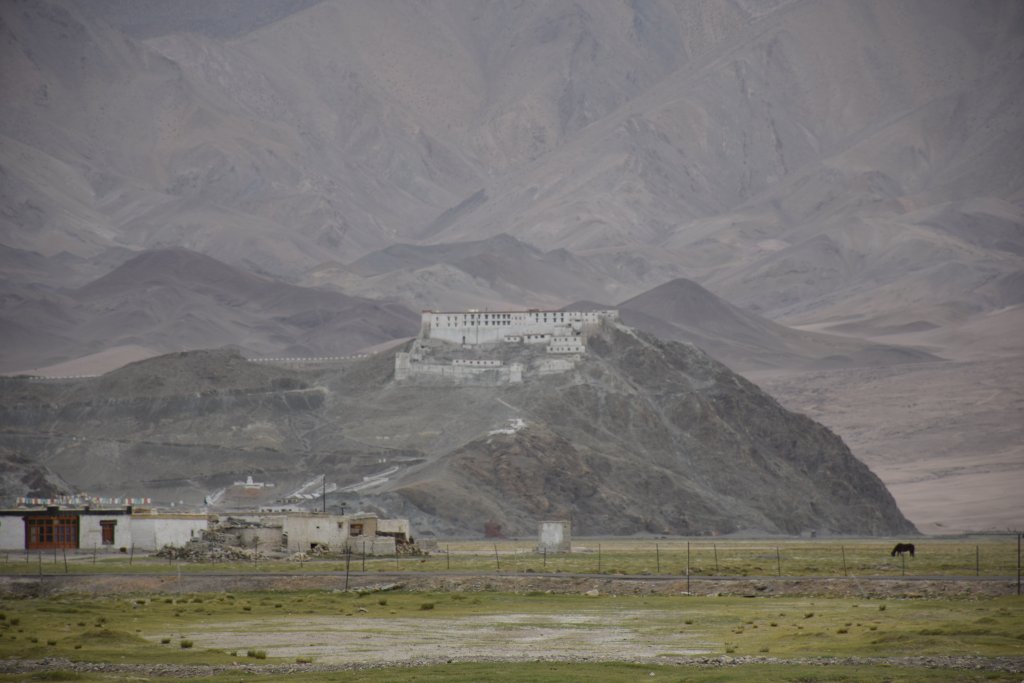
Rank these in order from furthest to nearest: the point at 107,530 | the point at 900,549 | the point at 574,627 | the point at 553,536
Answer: the point at 553,536, the point at 107,530, the point at 900,549, the point at 574,627

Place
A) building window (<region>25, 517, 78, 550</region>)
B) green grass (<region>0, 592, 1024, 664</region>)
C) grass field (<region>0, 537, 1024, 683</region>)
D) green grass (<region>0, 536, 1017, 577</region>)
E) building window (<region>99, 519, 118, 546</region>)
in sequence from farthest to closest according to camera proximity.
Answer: building window (<region>99, 519, 118, 546</region>), building window (<region>25, 517, 78, 550</region>), green grass (<region>0, 536, 1017, 577</region>), green grass (<region>0, 592, 1024, 664</region>), grass field (<region>0, 537, 1024, 683</region>)

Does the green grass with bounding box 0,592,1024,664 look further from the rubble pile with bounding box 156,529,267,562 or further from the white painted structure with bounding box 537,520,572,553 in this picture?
the white painted structure with bounding box 537,520,572,553

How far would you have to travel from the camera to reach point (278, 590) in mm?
86750

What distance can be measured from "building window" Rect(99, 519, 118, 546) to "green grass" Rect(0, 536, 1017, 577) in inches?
154

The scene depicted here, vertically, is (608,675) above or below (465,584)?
below

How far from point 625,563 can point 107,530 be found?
2995cm

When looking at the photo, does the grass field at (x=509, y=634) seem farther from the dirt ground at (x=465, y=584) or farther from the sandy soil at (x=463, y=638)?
the dirt ground at (x=465, y=584)

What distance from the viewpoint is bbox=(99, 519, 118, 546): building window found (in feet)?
373

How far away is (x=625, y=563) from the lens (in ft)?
351

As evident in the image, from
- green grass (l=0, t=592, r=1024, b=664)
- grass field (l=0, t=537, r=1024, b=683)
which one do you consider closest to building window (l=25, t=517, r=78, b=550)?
grass field (l=0, t=537, r=1024, b=683)

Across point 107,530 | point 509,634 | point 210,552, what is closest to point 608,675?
point 509,634

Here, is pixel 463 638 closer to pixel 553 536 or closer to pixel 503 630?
pixel 503 630

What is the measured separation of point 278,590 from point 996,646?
37128 millimetres

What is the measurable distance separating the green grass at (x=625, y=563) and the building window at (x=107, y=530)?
3.92 meters
